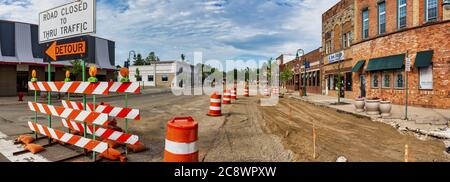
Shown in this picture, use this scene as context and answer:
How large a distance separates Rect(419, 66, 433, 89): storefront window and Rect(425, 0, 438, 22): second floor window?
2.95 m

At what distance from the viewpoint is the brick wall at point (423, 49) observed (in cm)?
1420

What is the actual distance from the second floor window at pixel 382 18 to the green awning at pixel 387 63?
2.30m

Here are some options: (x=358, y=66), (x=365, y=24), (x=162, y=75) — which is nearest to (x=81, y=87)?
(x=358, y=66)

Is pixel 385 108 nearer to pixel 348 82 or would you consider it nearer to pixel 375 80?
pixel 375 80

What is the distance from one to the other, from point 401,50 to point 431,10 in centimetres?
278

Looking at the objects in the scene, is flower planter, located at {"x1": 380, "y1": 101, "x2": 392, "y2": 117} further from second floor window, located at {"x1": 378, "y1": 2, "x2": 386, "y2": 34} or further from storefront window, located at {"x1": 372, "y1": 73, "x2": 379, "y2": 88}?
second floor window, located at {"x1": 378, "y1": 2, "x2": 386, "y2": 34}

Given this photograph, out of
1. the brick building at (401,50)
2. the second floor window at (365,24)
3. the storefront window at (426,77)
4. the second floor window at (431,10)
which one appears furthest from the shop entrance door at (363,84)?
the second floor window at (431,10)

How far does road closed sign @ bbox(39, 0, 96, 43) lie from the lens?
5305 millimetres

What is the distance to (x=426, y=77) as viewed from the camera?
1525 centimetres

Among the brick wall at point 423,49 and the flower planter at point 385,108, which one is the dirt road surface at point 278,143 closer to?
the flower planter at point 385,108

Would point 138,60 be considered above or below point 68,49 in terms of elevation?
above
